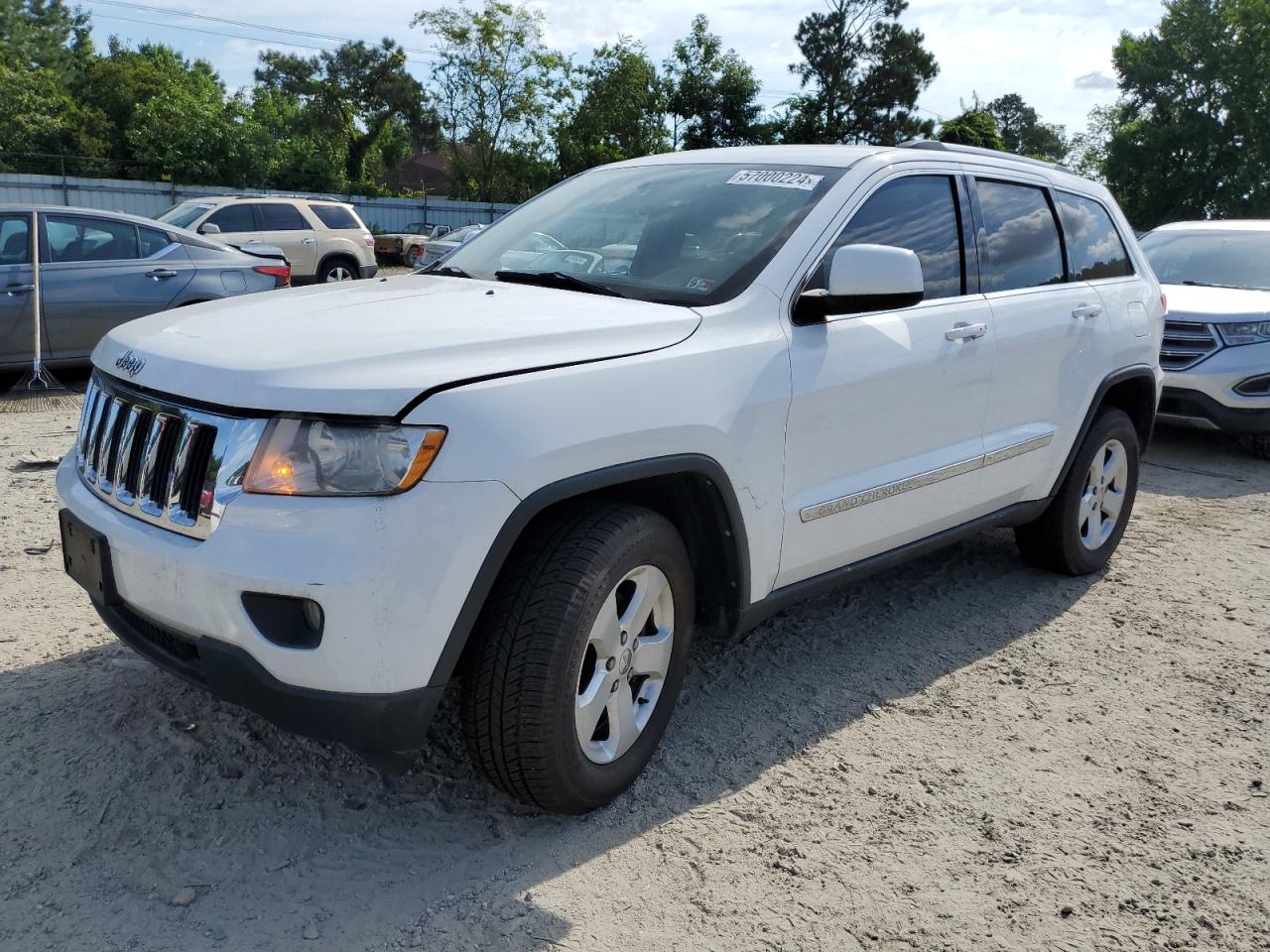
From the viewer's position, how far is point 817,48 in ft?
174

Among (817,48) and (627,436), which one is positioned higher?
(817,48)

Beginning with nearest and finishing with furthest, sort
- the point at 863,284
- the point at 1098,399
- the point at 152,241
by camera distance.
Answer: the point at 863,284 < the point at 1098,399 < the point at 152,241

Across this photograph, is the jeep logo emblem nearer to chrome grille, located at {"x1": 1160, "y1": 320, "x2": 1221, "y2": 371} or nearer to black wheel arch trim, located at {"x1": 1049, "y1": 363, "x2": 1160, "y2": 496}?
black wheel arch trim, located at {"x1": 1049, "y1": 363, "x2": 1160, "y2": 496}

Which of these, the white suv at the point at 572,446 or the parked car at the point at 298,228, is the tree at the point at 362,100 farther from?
the white suv at the point at 572,446

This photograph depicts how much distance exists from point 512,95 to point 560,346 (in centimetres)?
4198

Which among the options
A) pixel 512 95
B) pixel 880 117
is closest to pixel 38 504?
pixel 512 95

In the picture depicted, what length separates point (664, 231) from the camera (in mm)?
3607


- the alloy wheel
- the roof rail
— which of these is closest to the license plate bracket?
the alloy wheel

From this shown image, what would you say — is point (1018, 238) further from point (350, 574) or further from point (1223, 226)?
point (1223, 226)

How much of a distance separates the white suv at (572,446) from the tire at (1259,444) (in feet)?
15.5

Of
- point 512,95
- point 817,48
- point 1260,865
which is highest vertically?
point 817,48

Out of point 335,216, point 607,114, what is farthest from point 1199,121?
point 335,216

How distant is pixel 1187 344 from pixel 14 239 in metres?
8.75

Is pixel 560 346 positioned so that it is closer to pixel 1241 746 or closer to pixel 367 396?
Result: pixel 367 396
